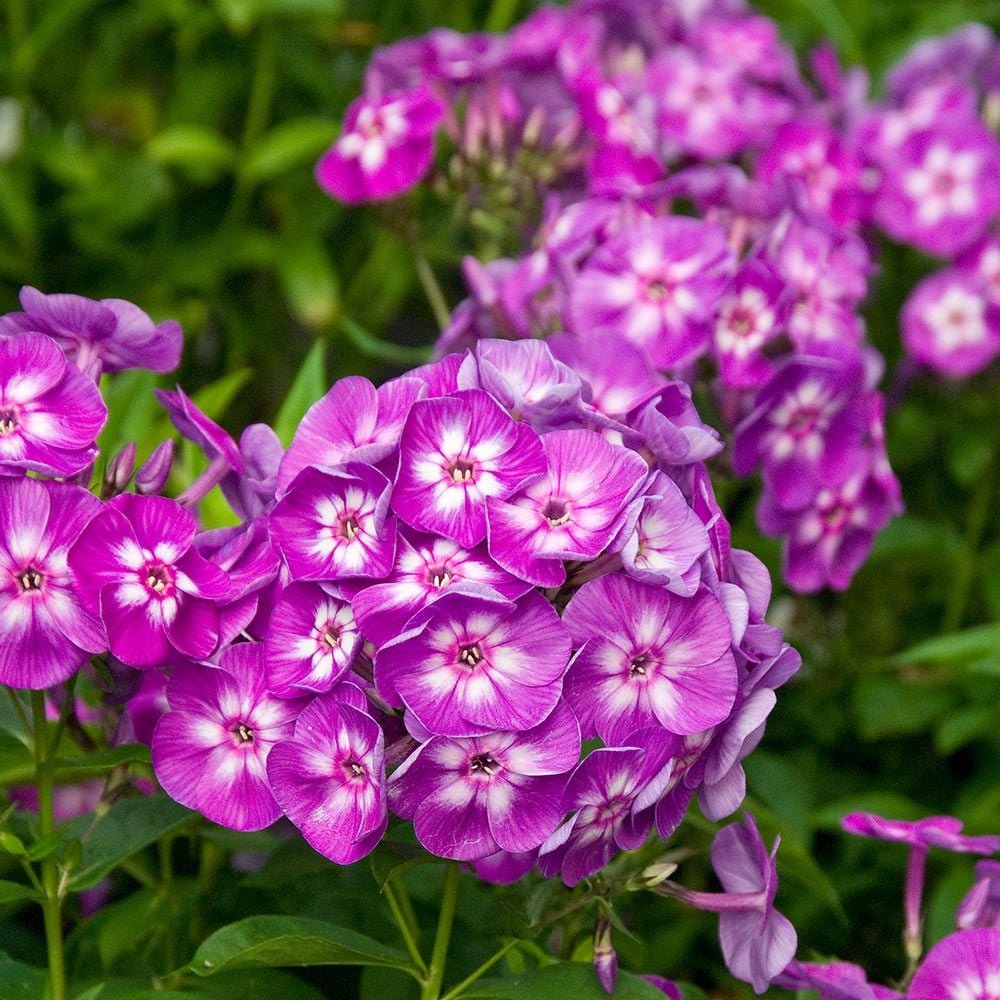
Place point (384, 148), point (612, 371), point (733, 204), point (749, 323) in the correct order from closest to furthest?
1. point (612, 371)
2. point (749, 323)
3. point (733, 204)
4. point (384, 148)

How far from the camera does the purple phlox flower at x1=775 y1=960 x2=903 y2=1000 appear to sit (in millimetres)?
884

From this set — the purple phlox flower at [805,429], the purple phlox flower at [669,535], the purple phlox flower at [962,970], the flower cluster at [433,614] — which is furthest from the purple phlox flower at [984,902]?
the purple phlox flower at [805,429]

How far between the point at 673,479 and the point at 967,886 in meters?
0.69

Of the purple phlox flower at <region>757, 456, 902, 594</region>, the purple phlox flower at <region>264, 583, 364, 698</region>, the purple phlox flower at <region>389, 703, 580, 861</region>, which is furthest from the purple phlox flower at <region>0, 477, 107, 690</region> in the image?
the purple phlox flower at <region>757, 456, 902, 594</region>

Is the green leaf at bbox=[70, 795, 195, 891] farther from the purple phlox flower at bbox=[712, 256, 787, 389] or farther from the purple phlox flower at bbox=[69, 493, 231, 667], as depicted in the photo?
the purple phlox flower at bbox=[712, 256, 787, 389]

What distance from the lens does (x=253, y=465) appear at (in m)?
0.97

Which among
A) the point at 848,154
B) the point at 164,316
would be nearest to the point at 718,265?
the point at 848,154

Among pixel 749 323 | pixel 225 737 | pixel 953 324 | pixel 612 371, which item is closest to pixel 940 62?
pixel 953 324

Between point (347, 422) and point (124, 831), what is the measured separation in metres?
0.31

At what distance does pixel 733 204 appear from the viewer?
4.61 feet

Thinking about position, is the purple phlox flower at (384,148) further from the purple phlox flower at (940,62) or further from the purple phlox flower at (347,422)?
the purple phlox flower at (347,422)

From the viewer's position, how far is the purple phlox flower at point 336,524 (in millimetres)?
795

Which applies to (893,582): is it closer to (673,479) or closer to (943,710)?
(943,710)

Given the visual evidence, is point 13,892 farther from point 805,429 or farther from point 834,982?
point 805,429
